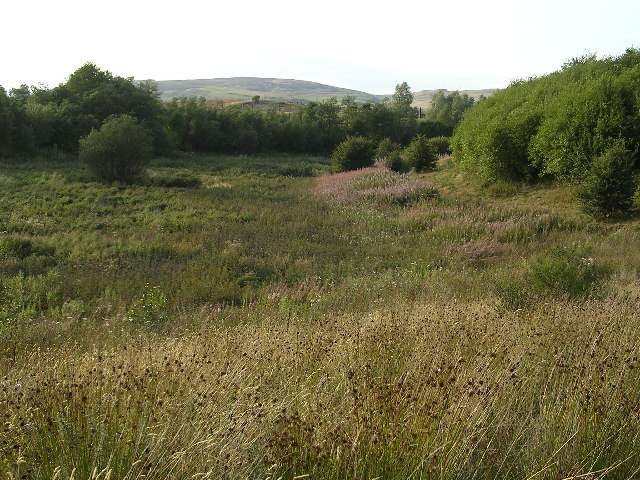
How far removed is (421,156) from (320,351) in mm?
26598

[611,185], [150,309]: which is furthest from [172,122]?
[150,309]

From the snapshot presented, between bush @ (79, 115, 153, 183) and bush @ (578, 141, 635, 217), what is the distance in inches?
812

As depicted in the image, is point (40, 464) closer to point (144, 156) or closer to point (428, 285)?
point (428, 285)

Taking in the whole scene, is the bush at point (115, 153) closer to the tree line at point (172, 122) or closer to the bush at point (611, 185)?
the tree line at point (172, 122)

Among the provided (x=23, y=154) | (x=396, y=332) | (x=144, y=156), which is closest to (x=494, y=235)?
(x=396, y=332)

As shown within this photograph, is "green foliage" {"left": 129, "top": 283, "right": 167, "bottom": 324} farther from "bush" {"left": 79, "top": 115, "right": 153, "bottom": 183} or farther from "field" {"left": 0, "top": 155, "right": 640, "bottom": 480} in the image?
"bush" {"left": 79, "top": 115, "right": 153, "bottom": 183}

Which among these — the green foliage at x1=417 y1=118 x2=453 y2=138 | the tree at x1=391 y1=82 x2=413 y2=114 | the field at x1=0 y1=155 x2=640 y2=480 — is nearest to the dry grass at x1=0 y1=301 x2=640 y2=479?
the field at x1=0 y1=155 x2=640 y2=480

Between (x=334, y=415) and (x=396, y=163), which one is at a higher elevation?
(x=396, y=163)

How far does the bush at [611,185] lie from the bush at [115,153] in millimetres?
20629

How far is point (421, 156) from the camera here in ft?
97.0

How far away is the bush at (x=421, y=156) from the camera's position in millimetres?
29438

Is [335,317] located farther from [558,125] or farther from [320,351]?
[558,125]

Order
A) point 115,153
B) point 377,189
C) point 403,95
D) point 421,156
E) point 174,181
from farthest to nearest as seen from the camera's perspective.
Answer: point 403,95 < point 421,156 < point 174,181 < point 115,153 < point 377,189

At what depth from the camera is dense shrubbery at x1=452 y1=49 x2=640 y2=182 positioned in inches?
688
